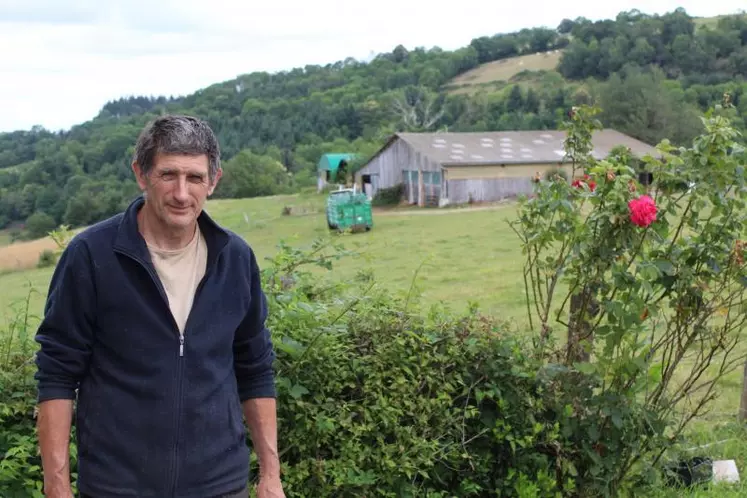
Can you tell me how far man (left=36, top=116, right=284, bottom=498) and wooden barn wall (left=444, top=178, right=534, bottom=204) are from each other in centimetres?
4030

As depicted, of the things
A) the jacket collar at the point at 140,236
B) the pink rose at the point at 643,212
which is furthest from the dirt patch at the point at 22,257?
the jacket collar at the point at 140,236

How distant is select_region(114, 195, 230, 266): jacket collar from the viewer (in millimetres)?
2510

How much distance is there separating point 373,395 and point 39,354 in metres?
1.83

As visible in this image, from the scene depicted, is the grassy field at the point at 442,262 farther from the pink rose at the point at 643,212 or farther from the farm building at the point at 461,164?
the farm building at the point at 461,164

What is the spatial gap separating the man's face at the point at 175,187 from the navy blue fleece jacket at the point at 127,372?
0.12 meters

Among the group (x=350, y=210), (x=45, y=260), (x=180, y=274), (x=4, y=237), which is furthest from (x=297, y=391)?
(x=4, y=237)

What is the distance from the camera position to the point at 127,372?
2.49m

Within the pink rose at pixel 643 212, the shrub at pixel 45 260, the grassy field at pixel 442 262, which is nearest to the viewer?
the pink rose at pixel 643 212

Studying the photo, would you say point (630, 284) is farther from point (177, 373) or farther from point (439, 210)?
point (439, 210)

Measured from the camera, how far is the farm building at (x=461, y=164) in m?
43.1

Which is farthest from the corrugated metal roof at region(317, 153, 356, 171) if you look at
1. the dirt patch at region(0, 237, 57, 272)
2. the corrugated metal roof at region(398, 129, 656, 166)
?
the dirt patch at region(0, 237, 57, 272)

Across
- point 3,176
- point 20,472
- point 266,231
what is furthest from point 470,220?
point 3,176

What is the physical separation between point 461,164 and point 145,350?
41.0 m

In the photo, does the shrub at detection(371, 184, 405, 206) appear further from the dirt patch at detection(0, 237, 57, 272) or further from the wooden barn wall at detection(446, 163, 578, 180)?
the dirt patch at detection(0, 237, 57, 272)
